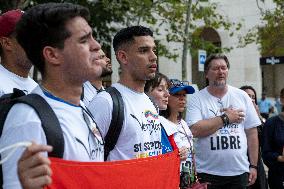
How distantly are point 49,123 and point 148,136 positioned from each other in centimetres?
151

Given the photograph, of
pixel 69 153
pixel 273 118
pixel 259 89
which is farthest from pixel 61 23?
pixel 259 89

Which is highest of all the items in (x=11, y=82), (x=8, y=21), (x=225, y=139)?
(x=8, y=21)

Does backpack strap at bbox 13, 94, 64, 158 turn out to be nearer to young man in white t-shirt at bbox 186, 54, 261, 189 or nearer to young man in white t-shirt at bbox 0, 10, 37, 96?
young man in white t-shirt at bbox 0, 10, 37, 96

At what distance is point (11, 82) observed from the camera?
11.6 ft

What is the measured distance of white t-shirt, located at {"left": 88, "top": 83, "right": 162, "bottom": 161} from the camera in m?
3.56

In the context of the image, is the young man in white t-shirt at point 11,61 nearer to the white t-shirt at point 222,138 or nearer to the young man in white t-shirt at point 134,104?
the young man in white t-shirt at point 134,104

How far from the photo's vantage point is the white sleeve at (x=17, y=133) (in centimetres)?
209

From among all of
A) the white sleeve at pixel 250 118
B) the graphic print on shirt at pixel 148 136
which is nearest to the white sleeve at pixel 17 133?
the graphic print on shirt at pixel 148 136

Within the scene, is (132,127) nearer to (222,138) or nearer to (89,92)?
(89,92)

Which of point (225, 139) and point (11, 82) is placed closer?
point (11, 82)

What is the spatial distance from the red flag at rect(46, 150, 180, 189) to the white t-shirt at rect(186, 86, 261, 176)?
9.35ft

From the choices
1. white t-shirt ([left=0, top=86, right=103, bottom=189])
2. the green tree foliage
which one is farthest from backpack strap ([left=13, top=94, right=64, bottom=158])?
the green tree foliage

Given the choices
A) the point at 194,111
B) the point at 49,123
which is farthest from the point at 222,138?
the point at 49,123

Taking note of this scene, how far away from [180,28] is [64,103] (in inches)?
774
